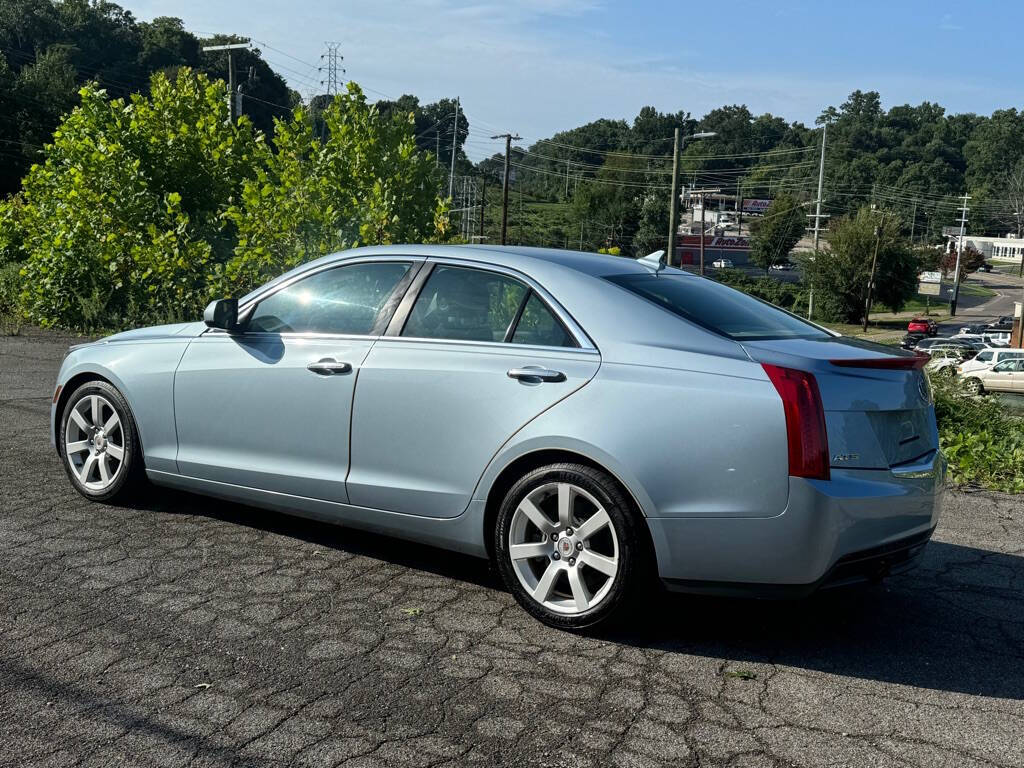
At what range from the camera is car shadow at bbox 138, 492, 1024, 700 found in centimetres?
380

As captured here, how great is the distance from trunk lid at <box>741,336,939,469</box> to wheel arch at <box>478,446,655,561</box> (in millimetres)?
693

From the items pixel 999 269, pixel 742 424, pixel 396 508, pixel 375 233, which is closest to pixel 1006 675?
pixel 742 424

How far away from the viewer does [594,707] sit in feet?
10.9

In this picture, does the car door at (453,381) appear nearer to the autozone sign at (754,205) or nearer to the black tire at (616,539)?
the black tire at (616,539)

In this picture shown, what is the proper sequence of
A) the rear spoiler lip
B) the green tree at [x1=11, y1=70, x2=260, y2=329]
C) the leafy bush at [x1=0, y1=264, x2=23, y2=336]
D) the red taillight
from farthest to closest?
1. the leafy bush at [x1=0, y1=264, x2=23, y2=336]
2. the green tree at [x1=11, y1=70, x2=260, y2=329]
3. the rear spoiler lip
4. the red taillight

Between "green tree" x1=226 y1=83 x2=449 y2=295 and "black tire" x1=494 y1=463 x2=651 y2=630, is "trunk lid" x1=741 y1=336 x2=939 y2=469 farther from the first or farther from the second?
"green tree" x1=226 y1=83 x2=449 y2=295

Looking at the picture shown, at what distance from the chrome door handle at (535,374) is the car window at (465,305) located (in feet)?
0.79

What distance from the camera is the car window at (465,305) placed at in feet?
14.5

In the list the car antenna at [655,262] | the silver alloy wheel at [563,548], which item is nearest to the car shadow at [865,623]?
the silver alloy wheel at [563,548]

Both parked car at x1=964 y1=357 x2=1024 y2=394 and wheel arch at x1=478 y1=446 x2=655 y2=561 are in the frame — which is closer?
wheel arch at x1=478 y1=446 x2=655 y2=561

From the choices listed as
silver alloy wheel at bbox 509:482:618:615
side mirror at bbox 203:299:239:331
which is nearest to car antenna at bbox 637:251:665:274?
silver alloy wheel at bbox 509:482:618:615

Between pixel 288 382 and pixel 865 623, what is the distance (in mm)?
2781

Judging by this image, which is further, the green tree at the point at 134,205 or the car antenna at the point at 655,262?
the green tree at the point at 134,205

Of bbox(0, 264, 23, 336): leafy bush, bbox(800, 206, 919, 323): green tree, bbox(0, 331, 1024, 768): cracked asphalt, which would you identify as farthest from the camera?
bbox(800, 206, 919, 323): green tree
